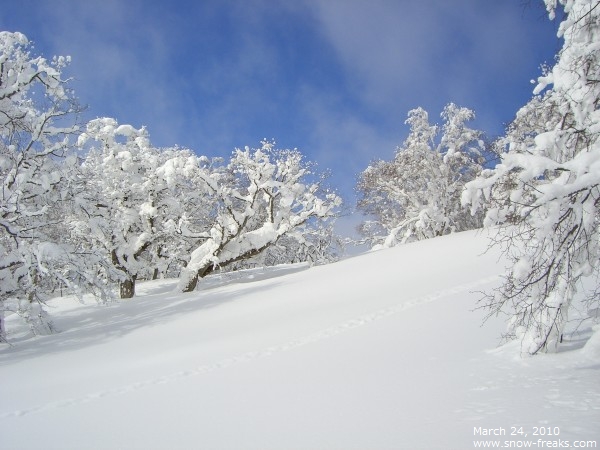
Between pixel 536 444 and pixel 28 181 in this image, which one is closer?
pixel 536 444

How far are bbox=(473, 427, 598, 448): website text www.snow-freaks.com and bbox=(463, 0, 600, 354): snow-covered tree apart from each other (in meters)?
1.57

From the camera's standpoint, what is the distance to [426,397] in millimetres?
4543

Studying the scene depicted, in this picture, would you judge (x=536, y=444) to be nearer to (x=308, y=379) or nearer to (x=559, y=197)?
(x=559, y=197)

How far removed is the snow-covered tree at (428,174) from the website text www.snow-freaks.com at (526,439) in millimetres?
20616

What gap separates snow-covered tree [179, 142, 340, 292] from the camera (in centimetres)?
1889

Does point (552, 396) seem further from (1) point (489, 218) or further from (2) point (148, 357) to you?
(2) point (148, 357)

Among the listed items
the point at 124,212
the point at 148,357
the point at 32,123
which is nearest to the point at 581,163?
the point at 148,357

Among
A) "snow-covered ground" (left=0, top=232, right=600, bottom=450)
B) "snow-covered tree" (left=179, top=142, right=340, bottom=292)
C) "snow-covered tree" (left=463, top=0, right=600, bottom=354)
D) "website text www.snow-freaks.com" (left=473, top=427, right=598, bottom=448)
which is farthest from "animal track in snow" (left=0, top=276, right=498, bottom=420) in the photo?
"snow-covered tree" (left=179, top=142, right=340, bottom=292)

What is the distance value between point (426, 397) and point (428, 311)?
5.52 m

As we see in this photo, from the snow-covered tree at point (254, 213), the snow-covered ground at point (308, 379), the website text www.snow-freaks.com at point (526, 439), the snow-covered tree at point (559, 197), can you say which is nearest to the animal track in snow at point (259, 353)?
the snow-covered ground at point (308, 379)

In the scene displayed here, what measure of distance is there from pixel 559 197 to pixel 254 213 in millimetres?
16576

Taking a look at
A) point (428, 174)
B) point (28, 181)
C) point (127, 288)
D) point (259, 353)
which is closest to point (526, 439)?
point (259, 353)

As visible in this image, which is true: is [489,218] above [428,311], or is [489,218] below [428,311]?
above

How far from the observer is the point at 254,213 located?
19.8m
